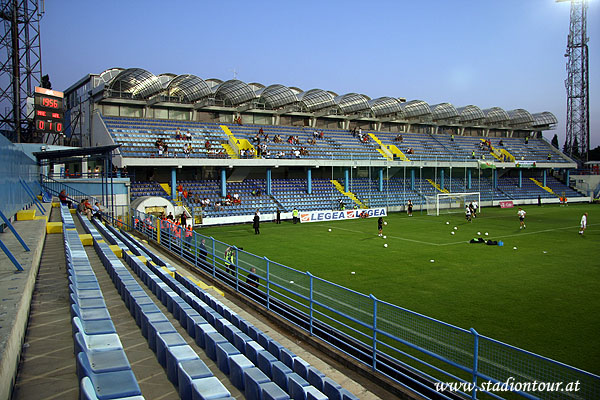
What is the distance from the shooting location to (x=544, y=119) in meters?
63.2

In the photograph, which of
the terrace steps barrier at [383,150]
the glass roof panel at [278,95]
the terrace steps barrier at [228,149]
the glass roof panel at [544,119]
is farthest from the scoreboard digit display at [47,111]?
the glass roof panel at [544,119]

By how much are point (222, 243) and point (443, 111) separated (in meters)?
49.9

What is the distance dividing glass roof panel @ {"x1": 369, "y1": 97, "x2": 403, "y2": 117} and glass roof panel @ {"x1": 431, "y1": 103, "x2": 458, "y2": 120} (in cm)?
673

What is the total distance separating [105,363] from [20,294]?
2066mm

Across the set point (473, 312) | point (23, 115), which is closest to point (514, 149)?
point (473, 312)

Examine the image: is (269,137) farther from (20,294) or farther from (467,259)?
(20,294)

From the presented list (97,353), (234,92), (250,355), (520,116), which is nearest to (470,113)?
(520,116)

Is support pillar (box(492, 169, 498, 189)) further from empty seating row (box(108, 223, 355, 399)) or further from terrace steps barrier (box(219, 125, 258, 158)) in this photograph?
empty seating row (box(108, 223, 355, 399))

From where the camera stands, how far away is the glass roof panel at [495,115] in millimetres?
60188

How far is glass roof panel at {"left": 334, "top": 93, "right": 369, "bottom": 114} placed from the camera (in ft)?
160

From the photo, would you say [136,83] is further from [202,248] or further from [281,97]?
[202,248]

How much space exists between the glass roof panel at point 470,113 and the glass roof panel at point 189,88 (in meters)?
35.9

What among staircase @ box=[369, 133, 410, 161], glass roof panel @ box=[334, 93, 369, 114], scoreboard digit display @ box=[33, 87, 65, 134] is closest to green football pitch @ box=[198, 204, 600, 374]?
scoreboard digit display @ box=[33, 87, 65, 134]

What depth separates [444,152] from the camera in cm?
5078
